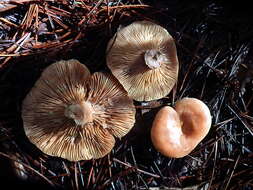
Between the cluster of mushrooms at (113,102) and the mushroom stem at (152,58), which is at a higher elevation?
the mushroom stem at (152,58)

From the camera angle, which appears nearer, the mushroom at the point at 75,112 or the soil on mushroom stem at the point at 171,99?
the mushroom at the point at 75,112

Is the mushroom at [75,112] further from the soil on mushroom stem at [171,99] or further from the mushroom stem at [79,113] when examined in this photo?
the soil on mushroom stem at [171,99]

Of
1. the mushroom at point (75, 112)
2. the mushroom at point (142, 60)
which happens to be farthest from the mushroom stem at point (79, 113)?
the mushroom at point (142, 60)

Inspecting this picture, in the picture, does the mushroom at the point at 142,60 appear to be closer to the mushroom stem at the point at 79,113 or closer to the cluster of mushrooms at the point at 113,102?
the cluster of mushrooms at the point at 113,102

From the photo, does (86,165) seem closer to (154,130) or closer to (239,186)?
(154,130)

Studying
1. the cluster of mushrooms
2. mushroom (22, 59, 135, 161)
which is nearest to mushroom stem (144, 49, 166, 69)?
the cluster of mushrooms

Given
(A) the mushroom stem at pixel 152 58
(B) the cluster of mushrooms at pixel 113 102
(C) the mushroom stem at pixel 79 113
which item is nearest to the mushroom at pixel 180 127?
(B) the cluster of mushrooms at pixel 113 102

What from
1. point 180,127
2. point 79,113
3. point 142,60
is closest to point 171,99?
point 180,127

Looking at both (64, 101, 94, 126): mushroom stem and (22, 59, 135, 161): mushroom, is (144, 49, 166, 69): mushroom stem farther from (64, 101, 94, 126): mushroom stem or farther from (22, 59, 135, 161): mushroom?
(64, 101, 94, 126): mushroom stem

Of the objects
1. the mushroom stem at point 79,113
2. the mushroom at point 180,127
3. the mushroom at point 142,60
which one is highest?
the mushroom at point 142,60
